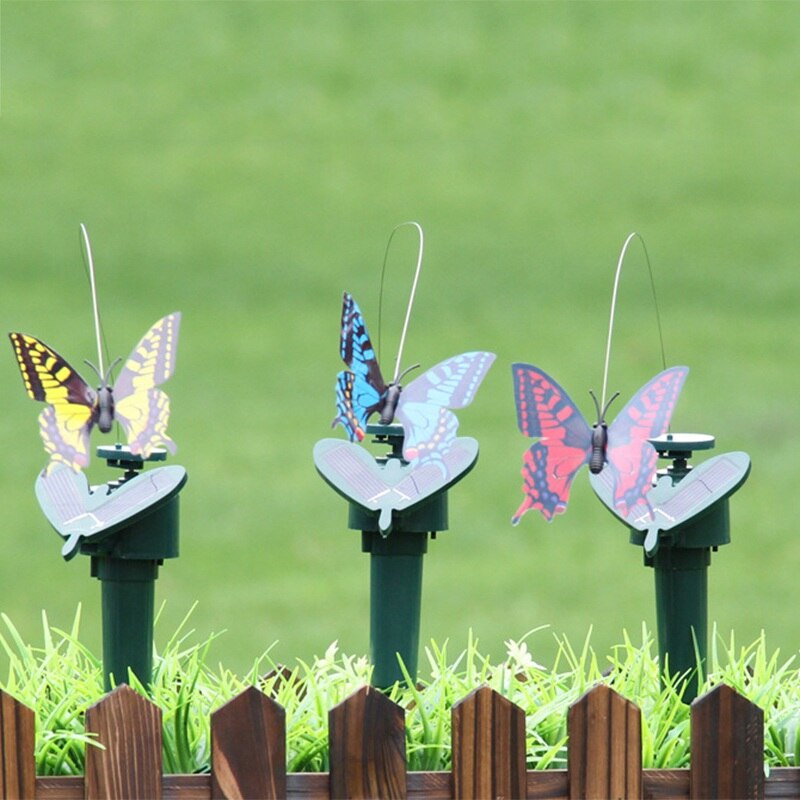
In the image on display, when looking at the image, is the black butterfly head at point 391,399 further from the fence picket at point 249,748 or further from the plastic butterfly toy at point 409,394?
the fence picket at point 249,748

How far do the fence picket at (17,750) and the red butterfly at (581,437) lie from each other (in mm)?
867

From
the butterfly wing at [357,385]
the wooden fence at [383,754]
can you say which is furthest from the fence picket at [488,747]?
the butterfly wing at [357,385]

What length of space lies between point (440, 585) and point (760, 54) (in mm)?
4377

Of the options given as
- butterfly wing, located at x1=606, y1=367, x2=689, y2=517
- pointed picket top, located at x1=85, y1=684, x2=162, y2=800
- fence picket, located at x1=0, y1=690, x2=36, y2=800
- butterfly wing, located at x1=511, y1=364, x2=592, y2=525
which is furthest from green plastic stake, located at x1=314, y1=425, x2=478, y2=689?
fence picket, located at x1=0, y1=690, x2=36, y2=800

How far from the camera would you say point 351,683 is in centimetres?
288

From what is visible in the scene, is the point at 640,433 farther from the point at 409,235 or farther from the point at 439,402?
the point at 409,235

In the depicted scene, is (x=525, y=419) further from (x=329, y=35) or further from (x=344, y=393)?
(x=329, y=35)

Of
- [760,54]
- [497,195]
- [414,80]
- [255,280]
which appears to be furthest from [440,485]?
[760,54]

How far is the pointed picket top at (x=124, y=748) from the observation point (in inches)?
99.3

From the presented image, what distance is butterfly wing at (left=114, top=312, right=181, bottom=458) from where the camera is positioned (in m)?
2.74

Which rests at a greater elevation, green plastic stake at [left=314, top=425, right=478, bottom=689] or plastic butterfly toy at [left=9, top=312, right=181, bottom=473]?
plastic butterfly toy at [left=9, top=312, right=181, bottom=473]

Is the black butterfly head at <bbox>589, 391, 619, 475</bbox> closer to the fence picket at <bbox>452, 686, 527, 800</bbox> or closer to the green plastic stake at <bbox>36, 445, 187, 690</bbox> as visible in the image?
the fence picket at <bbox>452, 686, 527, 800</bbox>

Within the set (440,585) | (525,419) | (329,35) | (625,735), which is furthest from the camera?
(329,35)

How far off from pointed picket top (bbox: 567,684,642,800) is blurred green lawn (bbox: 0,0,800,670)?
3212 millimetres
